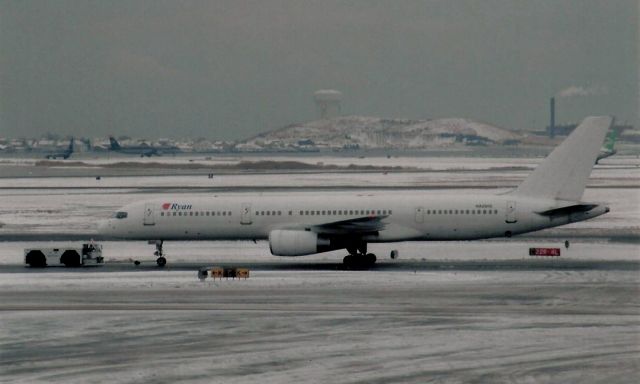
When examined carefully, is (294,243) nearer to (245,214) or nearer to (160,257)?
(245,214)

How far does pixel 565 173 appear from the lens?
44.7 metres

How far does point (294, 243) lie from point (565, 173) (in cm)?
1276

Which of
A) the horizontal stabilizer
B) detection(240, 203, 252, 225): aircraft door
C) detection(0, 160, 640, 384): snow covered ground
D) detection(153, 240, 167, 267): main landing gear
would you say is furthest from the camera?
detection(240, 203, 252, 225): aircraft door

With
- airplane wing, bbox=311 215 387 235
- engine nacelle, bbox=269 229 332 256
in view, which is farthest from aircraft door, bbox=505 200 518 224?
engine nacelle, bbox=269 229 332 256

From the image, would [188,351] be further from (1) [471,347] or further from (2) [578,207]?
(2) [578,207]

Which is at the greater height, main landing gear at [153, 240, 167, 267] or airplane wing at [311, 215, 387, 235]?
airplane wing at [311, 215, 387, 235]

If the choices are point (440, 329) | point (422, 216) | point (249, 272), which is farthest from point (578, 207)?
point (440, 329)

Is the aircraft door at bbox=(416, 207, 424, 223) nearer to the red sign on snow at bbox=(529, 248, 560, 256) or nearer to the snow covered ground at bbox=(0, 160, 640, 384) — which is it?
the snow covered ground at bbox=(0, 160, 640, 384)

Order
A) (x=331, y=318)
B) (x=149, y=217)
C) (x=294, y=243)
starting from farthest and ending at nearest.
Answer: (x=149, y=217) → (x=294, y=243) → (x=331, y=318)

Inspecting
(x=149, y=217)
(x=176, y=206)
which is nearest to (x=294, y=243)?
(x=176, y=206)

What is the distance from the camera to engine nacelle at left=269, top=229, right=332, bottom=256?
4259 centimetres

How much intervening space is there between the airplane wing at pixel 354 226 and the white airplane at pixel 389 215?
4 centimetres

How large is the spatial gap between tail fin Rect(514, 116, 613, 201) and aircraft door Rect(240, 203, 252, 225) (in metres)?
12.3

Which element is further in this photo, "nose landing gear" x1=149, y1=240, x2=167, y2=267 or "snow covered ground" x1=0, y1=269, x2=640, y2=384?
"nose landing gear" x1=149, y1=240, x2=167, y2=267
